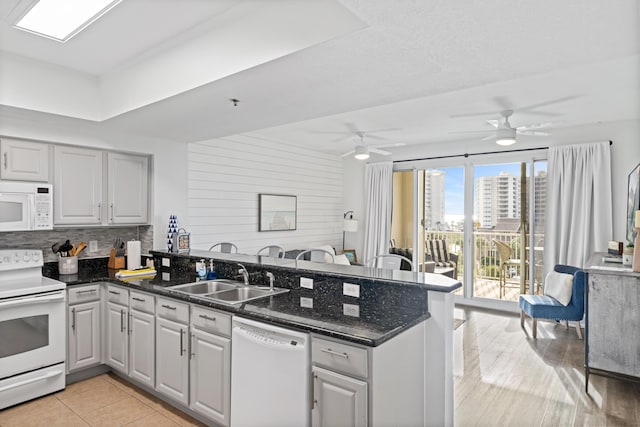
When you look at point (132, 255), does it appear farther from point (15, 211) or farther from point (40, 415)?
point (40, 415)

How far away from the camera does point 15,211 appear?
322 cm

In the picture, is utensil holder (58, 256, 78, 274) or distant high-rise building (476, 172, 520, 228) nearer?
utensil holder (58, 256, 78, 274)

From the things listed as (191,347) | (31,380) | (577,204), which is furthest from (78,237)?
(577,204)

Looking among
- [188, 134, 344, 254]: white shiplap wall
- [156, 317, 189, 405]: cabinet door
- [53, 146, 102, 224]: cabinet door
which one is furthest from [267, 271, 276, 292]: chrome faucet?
[188, 134, 344, 254]: white shiplap wall

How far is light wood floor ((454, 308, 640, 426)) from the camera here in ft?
9.20

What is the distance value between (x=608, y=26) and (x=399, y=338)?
182 cm

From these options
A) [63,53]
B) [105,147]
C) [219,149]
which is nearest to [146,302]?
[105,147]

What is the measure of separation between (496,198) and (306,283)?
445 cm

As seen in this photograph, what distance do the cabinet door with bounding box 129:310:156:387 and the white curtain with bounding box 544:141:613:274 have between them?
516cm

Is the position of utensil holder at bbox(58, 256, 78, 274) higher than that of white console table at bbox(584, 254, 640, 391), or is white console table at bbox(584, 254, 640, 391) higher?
utensil holder at bbox(58, 256, 78, 274)

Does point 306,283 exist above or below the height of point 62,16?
below

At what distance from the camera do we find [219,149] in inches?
209

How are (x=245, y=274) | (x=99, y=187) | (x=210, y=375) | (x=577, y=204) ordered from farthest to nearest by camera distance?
(x=577, y=204) < (x=99, y=187) < (x=245, y=274) < (x=210, y=375)

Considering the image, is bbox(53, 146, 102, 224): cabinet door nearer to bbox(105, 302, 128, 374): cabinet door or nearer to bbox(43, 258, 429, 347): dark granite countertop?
bbox(105, 302, 128, 374): cabinet door
